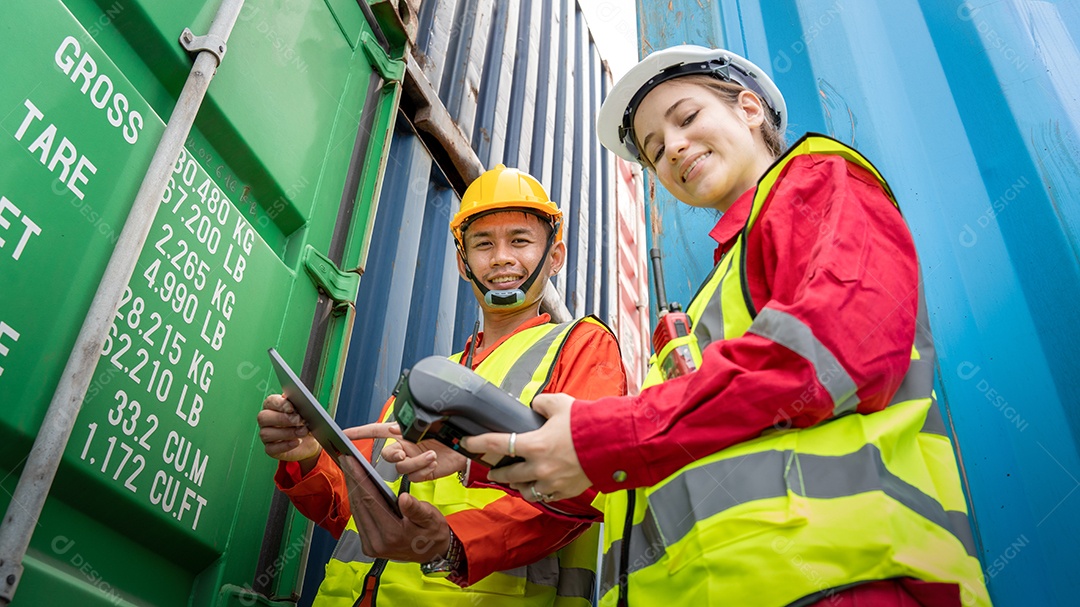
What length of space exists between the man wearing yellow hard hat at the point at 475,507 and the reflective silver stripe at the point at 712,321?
0.40 meters

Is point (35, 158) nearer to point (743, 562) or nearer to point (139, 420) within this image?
point (139, 420)

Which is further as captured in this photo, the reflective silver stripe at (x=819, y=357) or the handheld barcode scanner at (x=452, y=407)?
the handheld barcode scanner at (x=452, y=407)

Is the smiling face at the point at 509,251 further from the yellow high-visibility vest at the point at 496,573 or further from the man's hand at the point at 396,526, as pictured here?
the man's hand at the point at 396,526

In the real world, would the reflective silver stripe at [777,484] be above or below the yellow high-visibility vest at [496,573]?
below

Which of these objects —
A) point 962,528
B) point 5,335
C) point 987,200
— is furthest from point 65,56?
point 987,200

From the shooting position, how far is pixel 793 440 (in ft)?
3.77

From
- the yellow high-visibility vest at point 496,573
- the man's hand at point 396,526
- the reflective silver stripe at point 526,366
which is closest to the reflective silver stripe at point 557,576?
the yellow high-visibility vest at point 496,573

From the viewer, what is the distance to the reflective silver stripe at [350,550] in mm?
1831

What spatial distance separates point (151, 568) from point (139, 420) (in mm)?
320

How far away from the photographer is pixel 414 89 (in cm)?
320

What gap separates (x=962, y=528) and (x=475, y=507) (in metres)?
0.98

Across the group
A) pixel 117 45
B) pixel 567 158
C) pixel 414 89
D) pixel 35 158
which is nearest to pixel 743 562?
pixel 35 158

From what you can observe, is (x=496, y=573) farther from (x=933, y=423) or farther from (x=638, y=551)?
(x=933, y=423)

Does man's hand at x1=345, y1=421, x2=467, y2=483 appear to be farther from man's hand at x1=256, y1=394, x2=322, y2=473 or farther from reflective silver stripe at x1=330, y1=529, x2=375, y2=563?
reflective silver stripe at x1=330, y1=529, x2=375, y2=563
